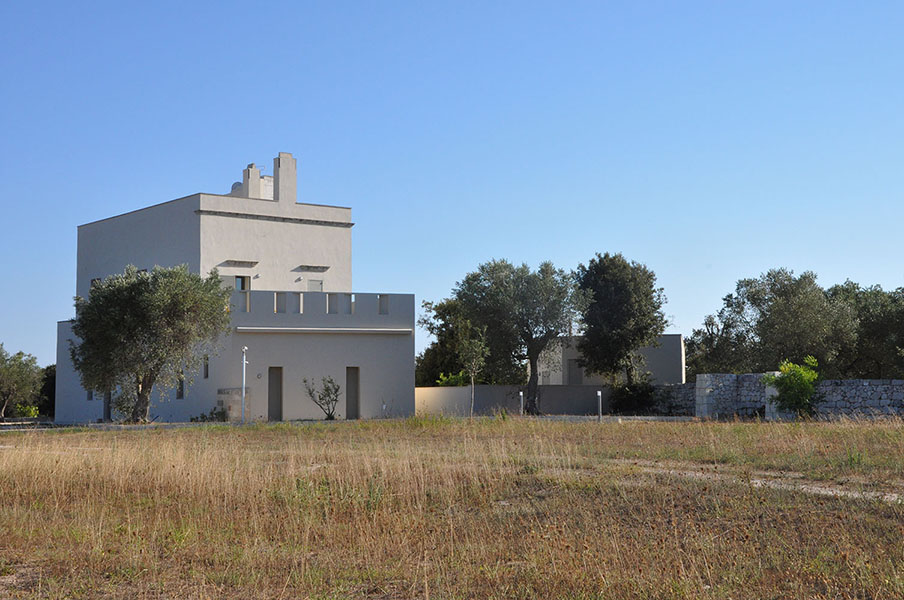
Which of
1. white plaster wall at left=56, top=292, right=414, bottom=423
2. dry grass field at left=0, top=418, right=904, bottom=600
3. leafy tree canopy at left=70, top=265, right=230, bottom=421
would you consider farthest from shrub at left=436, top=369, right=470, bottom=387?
dry grass field at left=0, top=418, right=904, bottom=600

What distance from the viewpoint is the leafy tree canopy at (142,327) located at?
97.5 ft

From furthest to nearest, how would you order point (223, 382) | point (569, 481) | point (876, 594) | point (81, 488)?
point (223, 382) → point (81, 488) → point (569, 481) → point (876, 594)

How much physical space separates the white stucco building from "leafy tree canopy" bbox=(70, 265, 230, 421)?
10.5 feet

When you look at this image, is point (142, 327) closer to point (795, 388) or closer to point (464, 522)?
point (795, 388)

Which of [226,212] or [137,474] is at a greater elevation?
[226,212]

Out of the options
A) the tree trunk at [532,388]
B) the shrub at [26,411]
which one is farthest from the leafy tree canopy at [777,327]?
the shrub at [26,411]

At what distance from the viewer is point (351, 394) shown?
120ft

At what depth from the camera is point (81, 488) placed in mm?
12703

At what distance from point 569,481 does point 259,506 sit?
4014 millimetres

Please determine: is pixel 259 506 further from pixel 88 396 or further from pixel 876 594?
pixel 88 396

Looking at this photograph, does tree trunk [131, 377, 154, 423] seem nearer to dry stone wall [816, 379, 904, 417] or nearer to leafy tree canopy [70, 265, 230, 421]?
leafy tree canopy [70, 265, 230, 421]

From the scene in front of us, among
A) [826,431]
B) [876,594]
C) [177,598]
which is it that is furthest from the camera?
[826,431]

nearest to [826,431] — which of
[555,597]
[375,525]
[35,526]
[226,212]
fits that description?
[375,525]

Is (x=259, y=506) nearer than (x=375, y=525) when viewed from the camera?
No
